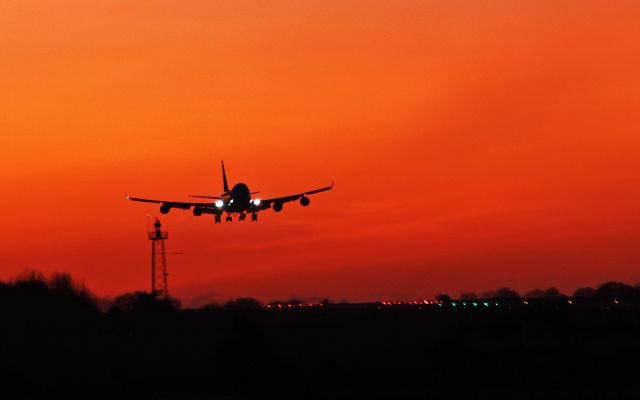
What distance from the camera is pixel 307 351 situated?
322 ft

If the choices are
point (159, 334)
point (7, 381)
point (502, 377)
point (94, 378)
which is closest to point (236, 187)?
point (159, 334)

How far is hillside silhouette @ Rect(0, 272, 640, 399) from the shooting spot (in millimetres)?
44375

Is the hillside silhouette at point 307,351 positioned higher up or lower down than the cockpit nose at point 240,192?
lower down

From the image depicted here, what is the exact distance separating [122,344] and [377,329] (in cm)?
2406

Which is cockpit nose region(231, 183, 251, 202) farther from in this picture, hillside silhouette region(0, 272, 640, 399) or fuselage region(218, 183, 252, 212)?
hillside silhouette region(0, 272, 640, 399)

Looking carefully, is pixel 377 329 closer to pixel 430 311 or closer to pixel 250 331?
pixel 430 311

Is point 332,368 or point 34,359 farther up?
point 34,359

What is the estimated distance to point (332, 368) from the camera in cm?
4394

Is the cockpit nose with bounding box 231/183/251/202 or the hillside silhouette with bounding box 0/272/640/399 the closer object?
the hillside silhouette with bounding box 0/272/640/399

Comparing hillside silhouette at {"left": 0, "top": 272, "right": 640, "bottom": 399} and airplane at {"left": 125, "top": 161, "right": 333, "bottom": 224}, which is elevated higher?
airplane at {"left": 125, "top": 161, "right": 333, "bottom": 224}

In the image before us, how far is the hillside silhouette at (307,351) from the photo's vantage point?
4438 cm

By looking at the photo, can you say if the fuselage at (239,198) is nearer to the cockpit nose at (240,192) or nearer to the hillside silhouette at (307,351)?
the cockpit nose at (240,192)

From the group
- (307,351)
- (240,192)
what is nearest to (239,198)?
(240,192)

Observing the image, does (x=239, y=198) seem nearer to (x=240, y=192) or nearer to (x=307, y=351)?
(x=240, y=192)
